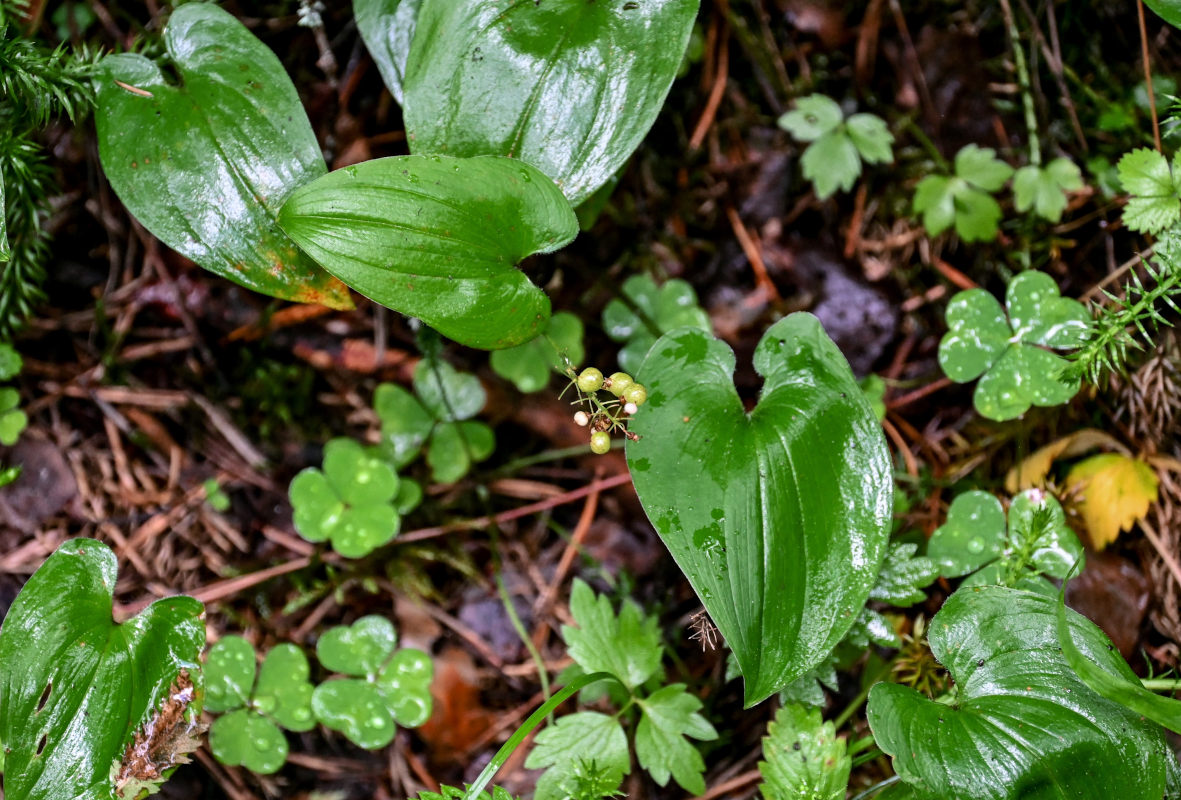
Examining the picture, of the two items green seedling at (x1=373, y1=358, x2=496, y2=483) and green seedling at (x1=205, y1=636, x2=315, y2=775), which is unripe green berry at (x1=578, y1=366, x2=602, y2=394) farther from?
green seedling at (x1=205, y1=636, x2=315, y2=775)

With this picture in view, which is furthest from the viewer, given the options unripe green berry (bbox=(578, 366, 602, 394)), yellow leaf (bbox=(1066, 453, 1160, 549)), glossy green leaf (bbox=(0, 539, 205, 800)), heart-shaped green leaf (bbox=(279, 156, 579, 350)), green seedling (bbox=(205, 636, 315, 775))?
green seedling (bbox=(205, 636, 315, 775))

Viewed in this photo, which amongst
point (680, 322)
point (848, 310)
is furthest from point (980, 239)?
point (680, 322)

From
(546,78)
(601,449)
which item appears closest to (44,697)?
(601,449)

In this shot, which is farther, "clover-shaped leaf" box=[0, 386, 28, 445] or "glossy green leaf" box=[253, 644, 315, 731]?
"clover-shaped leaf" box=[0, 386, 28, 445]

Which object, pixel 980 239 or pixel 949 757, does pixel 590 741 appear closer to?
pixel 949 757

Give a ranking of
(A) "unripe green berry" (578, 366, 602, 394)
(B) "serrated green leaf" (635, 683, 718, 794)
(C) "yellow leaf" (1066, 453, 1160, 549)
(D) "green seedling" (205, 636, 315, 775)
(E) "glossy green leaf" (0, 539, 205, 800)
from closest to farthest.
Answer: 1. (A) "unripe green berry" (578, 366, 602, 394)
2. (E) "glossy green leaf" (0, 539, 205, 800)
3. (B) "serrated green leaf" (635, 683, 718, 794)
4. (C) "yellow leaf" (1066, 453, 1160, 549)
5. (D) "green seedling" (205, 636, 315, 775)

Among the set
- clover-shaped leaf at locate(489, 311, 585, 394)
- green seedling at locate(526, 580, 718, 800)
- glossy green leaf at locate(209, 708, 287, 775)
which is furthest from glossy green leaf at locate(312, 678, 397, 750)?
clover-shaped leaf at locate(489, 311, 585, 394)

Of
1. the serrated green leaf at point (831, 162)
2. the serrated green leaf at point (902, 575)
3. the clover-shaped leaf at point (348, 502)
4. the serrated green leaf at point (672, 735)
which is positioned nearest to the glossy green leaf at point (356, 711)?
the clover-shaped leaf at point (348, 502)
